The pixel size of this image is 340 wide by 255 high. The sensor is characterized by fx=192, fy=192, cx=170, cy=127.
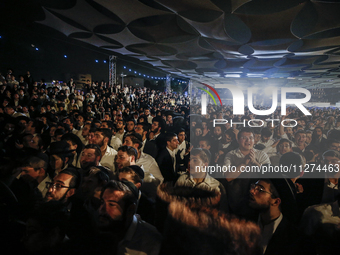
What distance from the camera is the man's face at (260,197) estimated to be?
6.14ft

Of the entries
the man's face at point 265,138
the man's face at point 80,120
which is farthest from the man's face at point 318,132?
the man's face at point 80,120

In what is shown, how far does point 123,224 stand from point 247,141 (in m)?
2.76

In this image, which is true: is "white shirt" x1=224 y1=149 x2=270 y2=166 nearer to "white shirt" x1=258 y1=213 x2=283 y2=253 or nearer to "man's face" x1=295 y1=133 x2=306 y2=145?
"man's face" x1=295 y1=133 x2=306 y2=145

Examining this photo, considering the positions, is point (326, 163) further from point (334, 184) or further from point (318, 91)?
point (318, 91)

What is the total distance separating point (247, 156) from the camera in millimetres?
3572

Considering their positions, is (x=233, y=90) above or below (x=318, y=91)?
below

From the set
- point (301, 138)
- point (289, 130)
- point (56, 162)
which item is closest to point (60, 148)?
point (56, 162)

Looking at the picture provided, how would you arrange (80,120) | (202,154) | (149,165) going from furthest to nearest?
1. (80,120)
2. (149,165)
3. (202,154)

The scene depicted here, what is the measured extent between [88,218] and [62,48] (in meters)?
15.1

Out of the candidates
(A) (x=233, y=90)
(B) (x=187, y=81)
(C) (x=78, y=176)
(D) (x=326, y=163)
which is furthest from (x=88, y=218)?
(B) (x=187, y=81)

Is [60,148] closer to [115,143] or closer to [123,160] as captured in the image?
[123,160]

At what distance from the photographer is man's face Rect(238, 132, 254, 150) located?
3582 millimetres

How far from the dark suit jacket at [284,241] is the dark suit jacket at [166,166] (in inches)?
71.6

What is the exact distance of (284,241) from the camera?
168 centimetres
